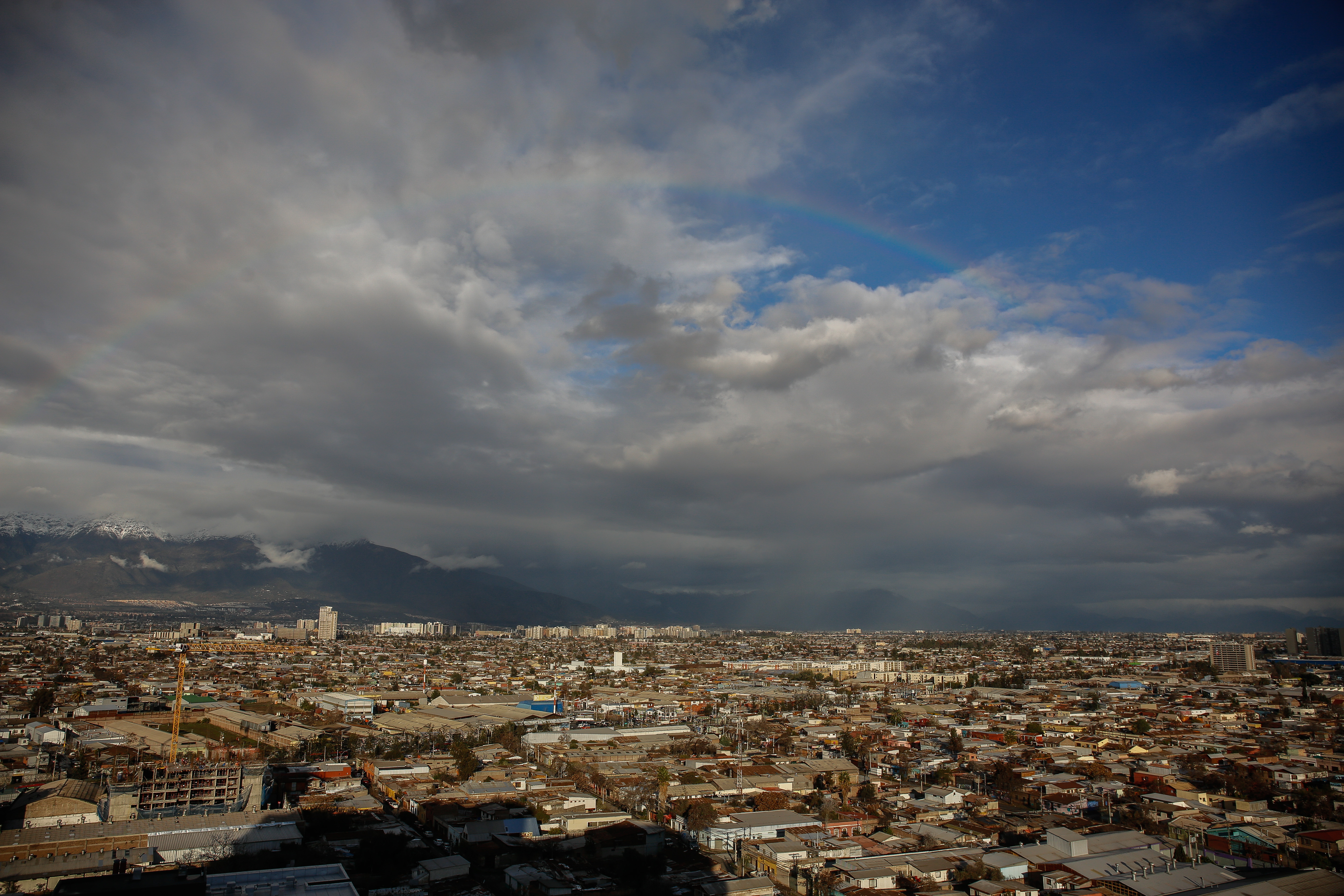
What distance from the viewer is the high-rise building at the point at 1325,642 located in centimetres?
5650

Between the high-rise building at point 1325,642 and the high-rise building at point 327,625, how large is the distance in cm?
8369

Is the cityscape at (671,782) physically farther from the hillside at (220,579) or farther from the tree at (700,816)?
the hillside at (220,579)

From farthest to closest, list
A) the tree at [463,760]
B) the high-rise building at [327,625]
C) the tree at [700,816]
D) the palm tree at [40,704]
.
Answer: the high-rise building at [327,625] → the palm tree at [40,704] → the tree at [463,760] → the tree at [700,816]

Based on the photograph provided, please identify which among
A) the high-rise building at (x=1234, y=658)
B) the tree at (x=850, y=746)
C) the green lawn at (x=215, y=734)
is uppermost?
the high-rise building at (x=1234, y=658)

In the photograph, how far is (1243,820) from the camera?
14734mm

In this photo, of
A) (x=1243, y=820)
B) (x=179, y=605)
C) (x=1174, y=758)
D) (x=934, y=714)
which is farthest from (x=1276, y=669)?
(x=179, y=605)

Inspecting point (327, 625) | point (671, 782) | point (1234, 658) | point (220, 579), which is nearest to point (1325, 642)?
point (1234, 658)

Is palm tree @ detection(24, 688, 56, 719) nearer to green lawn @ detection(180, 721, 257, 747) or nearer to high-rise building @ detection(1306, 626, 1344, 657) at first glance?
green lawn @ detection(180, 721, 257, 747)

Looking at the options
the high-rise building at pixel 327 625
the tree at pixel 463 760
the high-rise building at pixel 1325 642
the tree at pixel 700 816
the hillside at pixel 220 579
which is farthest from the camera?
the hillside at pixel 220 579

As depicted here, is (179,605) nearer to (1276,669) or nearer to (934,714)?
(934,714)

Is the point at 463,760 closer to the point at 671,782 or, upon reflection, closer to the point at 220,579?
the point at 671,782

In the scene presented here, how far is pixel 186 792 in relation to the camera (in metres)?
16.1

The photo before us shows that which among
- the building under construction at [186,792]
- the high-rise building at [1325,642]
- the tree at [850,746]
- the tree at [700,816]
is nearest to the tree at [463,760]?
the building under construction at [186,792]

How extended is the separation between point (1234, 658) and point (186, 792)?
57.1 m
